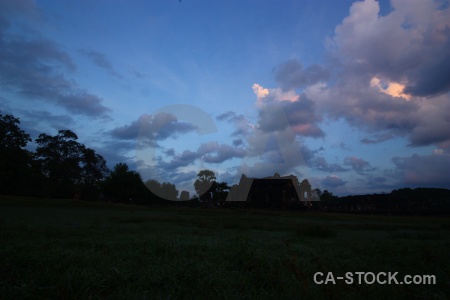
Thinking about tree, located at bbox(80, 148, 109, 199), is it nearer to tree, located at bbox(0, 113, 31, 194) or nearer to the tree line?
the tree line

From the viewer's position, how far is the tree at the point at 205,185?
92.1m

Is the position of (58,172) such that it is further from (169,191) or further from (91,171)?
(169,191)

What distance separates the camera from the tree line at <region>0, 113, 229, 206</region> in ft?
144

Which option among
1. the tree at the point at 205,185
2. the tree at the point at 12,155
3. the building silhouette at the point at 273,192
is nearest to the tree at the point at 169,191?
the tree at the point at 205,185

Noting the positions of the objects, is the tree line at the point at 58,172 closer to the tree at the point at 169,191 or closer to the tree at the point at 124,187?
the tree at the point at 124,187

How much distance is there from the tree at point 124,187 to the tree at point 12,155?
31943mm

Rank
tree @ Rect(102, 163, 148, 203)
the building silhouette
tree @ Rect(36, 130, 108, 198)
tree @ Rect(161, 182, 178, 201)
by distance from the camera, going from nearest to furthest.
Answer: tree @ Rect(36, 130, 108, 198)
the building silhouette
tree @ Rect(102, 163, 148, 203)
tree @ Rect(161, 182, 178, 201)

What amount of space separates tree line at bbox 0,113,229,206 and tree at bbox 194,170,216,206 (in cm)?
674

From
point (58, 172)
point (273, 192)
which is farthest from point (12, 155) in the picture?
point (273, 192)

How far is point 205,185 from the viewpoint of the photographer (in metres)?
95.6

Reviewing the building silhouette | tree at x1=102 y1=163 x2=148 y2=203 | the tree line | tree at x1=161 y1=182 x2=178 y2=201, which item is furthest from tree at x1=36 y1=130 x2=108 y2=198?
tree at x1=161 y1=182 x2=178 y2=201

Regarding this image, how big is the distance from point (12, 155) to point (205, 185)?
195 ft

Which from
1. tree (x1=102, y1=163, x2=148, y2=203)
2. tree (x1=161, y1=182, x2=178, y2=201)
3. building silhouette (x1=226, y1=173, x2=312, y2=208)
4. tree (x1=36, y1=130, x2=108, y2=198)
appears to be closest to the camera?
tree (x1=36, y1=130, x2=108, y2=198)

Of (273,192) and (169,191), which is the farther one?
(169,191)
